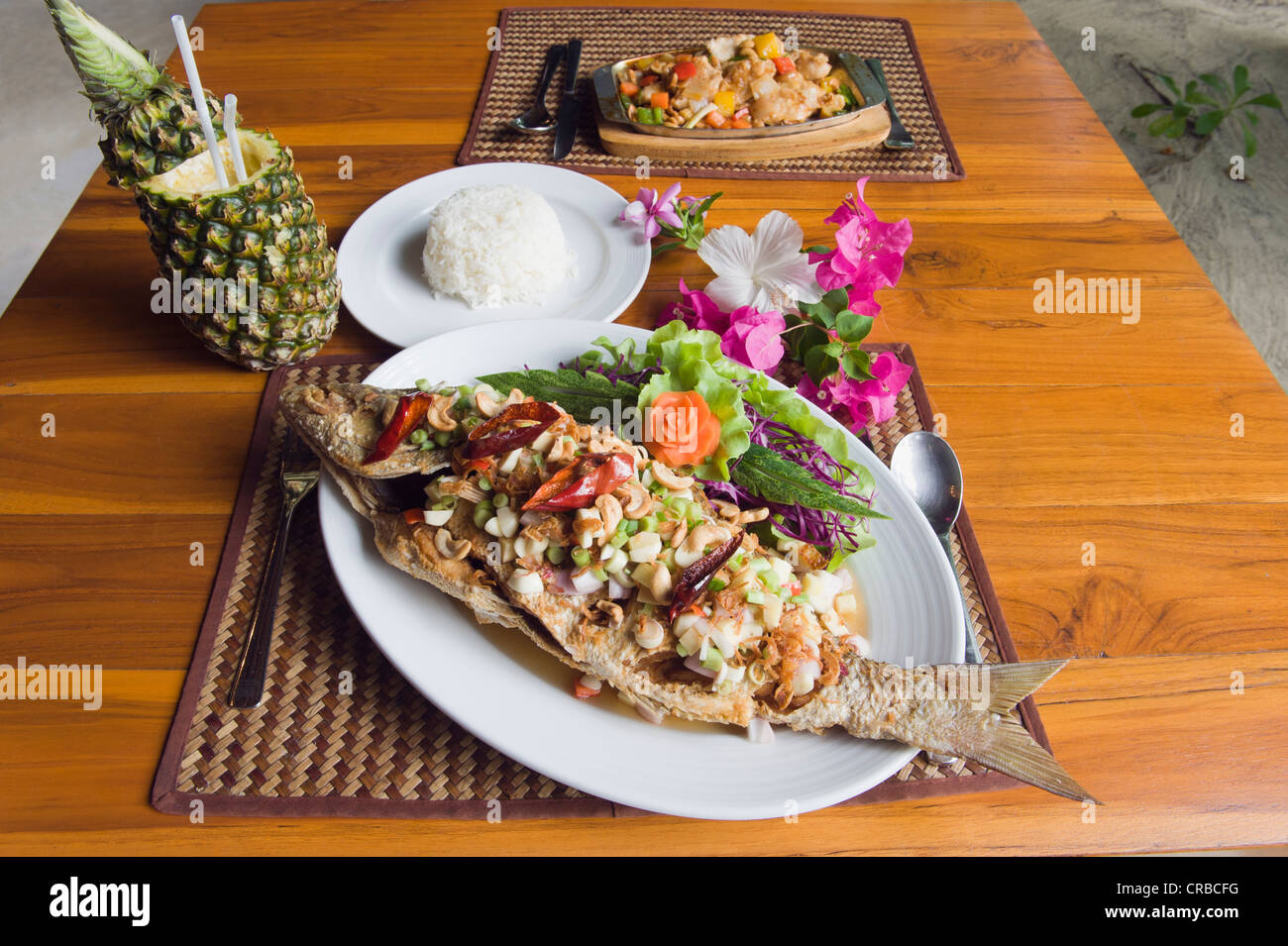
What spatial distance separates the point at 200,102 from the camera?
1.41m

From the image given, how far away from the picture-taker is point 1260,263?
3.89 meters

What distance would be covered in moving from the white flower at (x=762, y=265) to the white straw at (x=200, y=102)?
2.91ft

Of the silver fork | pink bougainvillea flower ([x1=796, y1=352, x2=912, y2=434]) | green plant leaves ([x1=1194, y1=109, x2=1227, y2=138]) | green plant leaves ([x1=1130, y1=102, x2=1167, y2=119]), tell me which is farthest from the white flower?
green plant leaves ([x1=1194, y1=109, x2=1227, y2=138])

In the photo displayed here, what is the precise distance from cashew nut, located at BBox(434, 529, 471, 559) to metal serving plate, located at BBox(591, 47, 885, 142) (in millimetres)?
1337

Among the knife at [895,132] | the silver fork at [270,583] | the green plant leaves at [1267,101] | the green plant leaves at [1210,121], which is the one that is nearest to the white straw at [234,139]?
the silver fork at [270,583]

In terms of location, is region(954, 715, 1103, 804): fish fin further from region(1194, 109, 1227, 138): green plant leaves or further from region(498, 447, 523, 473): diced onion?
region(1194, 109, 1227, 138): green plant leaves

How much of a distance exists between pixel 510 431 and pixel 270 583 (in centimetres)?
49

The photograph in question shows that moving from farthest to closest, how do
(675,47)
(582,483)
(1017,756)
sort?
1. (675,47)
2. (582,483)
3. (1017,756)

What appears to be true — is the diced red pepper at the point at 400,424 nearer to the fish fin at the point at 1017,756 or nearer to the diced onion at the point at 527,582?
the diced onion at the point at 527,582

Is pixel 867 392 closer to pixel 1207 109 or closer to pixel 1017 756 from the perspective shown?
pixel 1017 756

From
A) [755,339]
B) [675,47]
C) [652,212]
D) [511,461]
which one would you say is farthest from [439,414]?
[675,47]

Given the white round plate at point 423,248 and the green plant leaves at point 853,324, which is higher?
the white round plate at point 423,248

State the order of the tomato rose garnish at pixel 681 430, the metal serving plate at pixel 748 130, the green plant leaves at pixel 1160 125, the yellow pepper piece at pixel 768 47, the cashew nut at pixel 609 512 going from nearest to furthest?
1. the cashew nut at pixel 609 512
2. the tomato rose garnish at pixel 681 430
3. the metal serving plate at pixel 748 130
4. the yellow pepper piece at pixel 768 47
5. the green plant leaves at pixel 1160 125

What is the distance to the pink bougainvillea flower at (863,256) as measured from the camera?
1727 mm
